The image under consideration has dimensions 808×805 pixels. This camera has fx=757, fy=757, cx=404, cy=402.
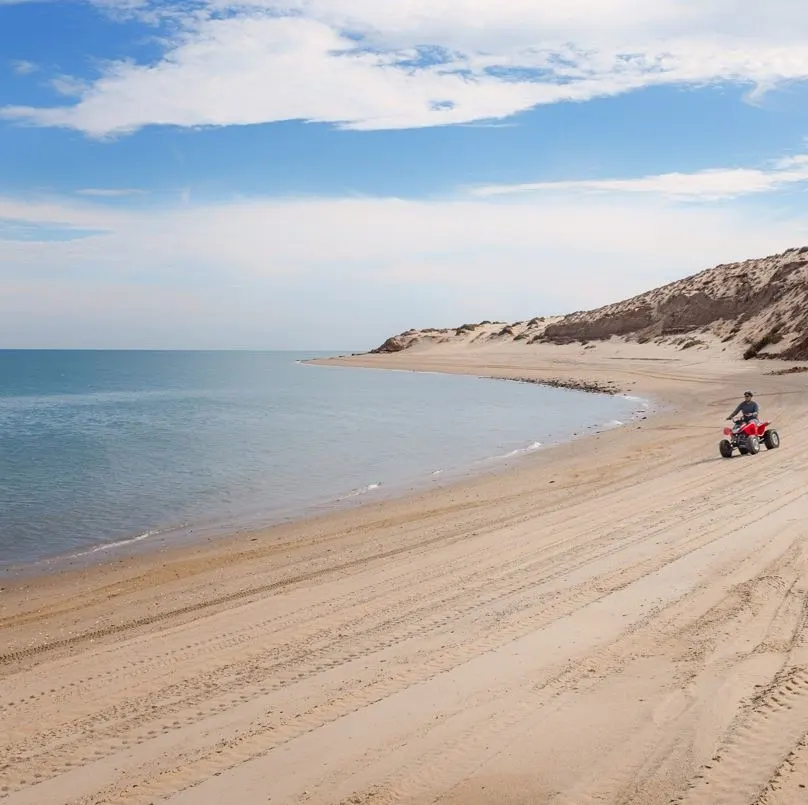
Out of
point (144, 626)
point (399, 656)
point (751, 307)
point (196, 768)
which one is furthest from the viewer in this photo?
point (751, 307)

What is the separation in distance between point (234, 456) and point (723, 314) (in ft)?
152

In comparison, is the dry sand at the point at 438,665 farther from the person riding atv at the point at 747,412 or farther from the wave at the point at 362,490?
the person riding atv at the point at 747,412

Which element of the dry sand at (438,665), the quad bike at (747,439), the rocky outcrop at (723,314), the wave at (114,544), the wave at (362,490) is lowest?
the wave at (114,544)

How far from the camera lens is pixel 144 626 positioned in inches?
324

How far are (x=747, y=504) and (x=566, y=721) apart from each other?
Answer: 771 cm

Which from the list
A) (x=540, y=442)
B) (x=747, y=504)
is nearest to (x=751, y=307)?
(x=540, y=442)

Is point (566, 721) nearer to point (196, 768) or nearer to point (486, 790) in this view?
point (486, 790)

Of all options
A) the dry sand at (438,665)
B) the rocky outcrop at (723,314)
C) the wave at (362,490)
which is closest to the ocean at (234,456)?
the wave at (362,490)

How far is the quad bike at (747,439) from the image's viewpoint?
55.4ft

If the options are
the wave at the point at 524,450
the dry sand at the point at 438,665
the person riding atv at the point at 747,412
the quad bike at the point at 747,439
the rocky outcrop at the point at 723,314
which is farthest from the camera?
the rocky outcrop at the point at 723,314

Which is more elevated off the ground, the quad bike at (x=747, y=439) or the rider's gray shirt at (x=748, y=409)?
the rider's gray shirt at (x=748, y=409)

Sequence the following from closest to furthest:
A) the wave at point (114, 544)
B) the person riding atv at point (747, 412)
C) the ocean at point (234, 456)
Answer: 1. the wave at point (114, 544)
2. the ocean at point (234, 456)
3. the person riding atv at point (747, 412)

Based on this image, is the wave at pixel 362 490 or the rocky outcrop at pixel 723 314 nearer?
the wave at pixel 362 490

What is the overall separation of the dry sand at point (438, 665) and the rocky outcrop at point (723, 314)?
1482 inches
